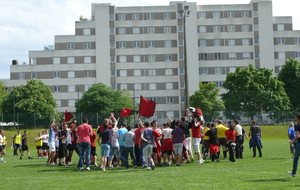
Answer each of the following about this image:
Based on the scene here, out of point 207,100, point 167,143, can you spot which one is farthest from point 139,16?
point 167,143

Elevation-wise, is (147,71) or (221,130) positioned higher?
(147,71)

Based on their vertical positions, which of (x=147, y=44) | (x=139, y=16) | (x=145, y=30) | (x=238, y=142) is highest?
(x=139, y=16)

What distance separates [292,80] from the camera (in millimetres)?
84750

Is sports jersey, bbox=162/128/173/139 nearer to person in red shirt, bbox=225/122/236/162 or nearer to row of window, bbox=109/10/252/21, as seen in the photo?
person in red shirt, bbox=225/122/236/162

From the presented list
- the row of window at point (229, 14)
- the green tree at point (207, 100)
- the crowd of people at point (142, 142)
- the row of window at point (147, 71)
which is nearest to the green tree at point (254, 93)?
the green tree at point (207, 100)

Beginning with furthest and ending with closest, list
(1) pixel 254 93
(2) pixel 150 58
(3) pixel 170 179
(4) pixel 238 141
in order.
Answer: (2) pixel 150 58 < (1) pixel 254 93 < (4) pixel 238 141 < (3) pixel 170 179

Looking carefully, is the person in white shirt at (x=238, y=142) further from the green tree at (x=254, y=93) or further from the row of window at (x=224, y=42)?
the row of window at (x=224, y=42)

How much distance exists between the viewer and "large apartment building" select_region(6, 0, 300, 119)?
308 feet

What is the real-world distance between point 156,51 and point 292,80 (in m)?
28.2

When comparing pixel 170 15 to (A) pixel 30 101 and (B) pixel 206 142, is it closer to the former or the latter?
(A) pixel 30 101

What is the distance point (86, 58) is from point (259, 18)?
3749 cm

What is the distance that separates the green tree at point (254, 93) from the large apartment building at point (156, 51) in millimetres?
17496

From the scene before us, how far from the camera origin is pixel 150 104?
68.5 feet

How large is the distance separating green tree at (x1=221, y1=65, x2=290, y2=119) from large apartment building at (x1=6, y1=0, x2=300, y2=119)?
57.4 ft
